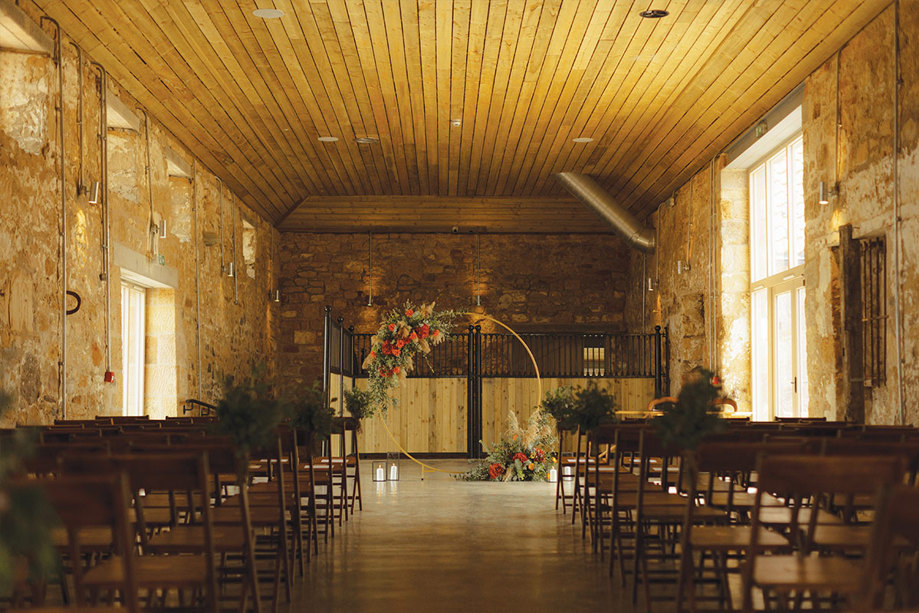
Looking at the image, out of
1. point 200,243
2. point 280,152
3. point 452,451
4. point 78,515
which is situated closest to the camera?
point 78,515

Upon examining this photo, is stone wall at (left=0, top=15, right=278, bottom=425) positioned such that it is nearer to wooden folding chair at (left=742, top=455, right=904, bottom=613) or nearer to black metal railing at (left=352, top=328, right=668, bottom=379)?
wooden folding chair at (left=742, top=455, right=904, bottom=613)

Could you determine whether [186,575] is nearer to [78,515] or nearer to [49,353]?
[78,515]

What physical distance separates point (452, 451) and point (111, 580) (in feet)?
38.7

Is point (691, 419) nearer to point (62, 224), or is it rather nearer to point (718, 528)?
point (718, 528)

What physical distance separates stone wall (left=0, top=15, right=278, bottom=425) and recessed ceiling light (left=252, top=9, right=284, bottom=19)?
1.58 metres

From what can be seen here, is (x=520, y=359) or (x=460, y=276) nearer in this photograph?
(x=520, y=359)

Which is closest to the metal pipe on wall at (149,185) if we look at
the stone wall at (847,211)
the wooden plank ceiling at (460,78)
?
the wooden plank ceiling at (460,78)

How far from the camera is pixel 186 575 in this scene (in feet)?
10.0

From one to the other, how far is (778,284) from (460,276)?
7722mm

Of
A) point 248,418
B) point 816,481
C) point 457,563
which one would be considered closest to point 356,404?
point 457,563

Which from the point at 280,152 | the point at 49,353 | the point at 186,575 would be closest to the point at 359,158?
the point at 280,152

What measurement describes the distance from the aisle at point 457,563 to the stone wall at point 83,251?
4.44 ft

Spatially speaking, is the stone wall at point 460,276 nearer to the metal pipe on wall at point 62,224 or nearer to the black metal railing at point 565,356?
the black metal railing at point 565,356

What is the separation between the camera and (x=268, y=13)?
820 centimetres
